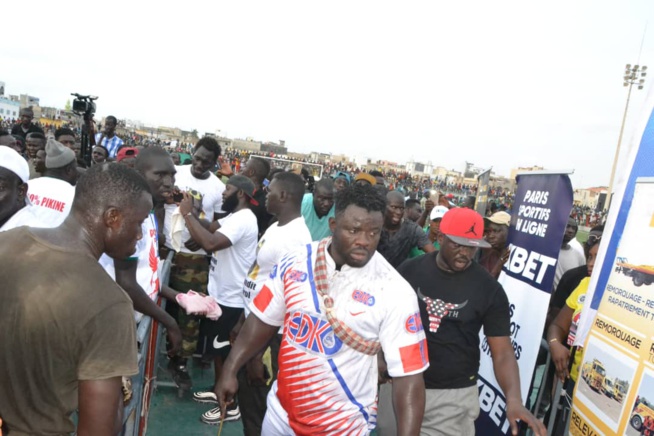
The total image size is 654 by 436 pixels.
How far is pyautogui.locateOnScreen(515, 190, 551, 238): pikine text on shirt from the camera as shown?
3.50m

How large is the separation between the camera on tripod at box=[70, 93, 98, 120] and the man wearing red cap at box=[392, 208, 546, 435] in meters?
7.58

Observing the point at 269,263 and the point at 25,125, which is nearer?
the point at 269,263

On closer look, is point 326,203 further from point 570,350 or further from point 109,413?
point 109,413

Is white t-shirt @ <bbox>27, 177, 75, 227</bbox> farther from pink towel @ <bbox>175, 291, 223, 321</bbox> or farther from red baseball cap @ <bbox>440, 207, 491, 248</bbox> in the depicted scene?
red baseball cap @ <bbox>440, 207, 491, 248</bbox>

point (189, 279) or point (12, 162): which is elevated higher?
point (12, 162)

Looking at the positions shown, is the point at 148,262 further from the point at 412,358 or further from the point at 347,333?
the point at 412,358

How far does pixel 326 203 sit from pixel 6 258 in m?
4.60

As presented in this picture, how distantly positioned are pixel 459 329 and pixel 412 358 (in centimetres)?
87

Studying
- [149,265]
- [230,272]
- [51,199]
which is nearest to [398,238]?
[230,272]

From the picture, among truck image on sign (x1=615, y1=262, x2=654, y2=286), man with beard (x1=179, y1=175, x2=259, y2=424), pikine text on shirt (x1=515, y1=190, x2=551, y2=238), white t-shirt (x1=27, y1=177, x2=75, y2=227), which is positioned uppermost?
pikine text on shirt (x1=515, y1=190, x2=551, y2=238)

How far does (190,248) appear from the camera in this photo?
4766 mm

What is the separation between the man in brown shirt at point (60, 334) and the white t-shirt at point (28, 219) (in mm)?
1528

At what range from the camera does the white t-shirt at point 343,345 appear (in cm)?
216

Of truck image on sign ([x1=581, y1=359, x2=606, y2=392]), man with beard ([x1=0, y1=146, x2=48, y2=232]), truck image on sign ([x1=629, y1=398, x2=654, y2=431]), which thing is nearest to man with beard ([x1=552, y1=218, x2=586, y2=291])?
truck image on sign ([x1=581, y1=359, x2=606, y2=392])
